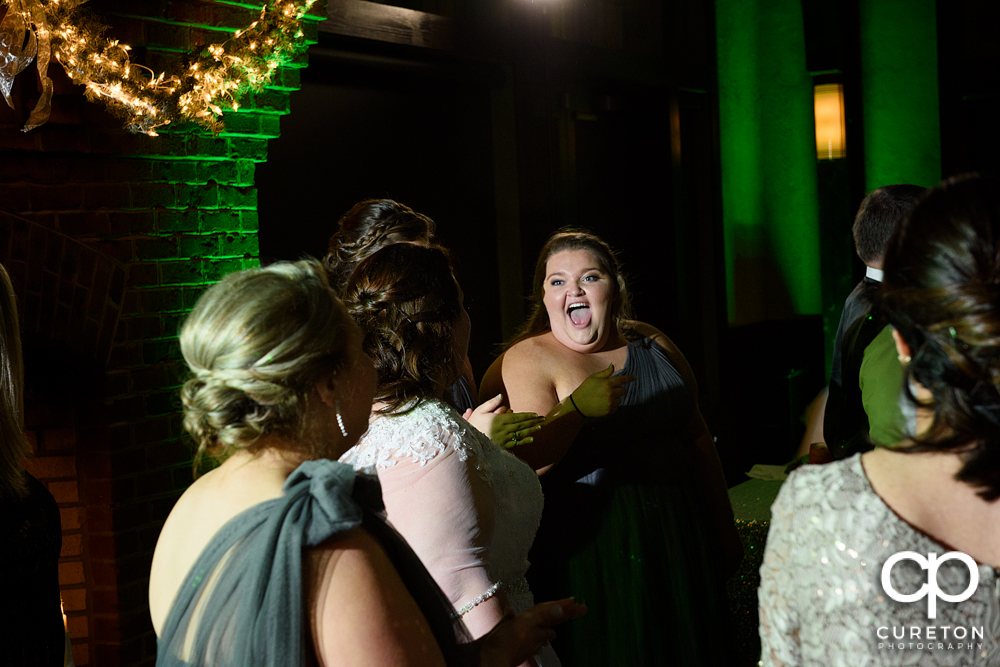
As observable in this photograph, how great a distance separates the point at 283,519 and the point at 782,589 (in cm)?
69

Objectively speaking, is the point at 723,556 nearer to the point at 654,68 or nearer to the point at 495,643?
the point at 495,643

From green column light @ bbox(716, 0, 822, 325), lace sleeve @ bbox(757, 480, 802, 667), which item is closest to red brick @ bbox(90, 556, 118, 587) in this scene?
lace sleeve @ bbox(757, 480, 802, 667)

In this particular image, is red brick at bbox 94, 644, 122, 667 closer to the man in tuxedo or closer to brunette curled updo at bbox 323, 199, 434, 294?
brunette curled updo at bbox 323, 199, 434, 294

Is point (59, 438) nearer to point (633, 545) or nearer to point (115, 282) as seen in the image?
point (115, 282)

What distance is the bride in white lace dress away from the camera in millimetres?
1719

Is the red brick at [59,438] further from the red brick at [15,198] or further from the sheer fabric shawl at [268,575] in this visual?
the sheer fabric shawl at [268,575]

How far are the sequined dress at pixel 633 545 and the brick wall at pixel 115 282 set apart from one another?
4.02 feet

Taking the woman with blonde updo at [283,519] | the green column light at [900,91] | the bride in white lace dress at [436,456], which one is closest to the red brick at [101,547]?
the bride in white lace dress at [436,456]

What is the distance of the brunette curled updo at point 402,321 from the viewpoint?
183 centimetres

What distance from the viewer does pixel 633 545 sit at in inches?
102

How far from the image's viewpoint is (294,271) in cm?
127

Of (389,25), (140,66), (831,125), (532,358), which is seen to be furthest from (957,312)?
(831,125)

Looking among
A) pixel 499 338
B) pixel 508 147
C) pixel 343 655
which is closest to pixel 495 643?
pixel 343 655

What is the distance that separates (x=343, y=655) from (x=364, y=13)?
2982mm
